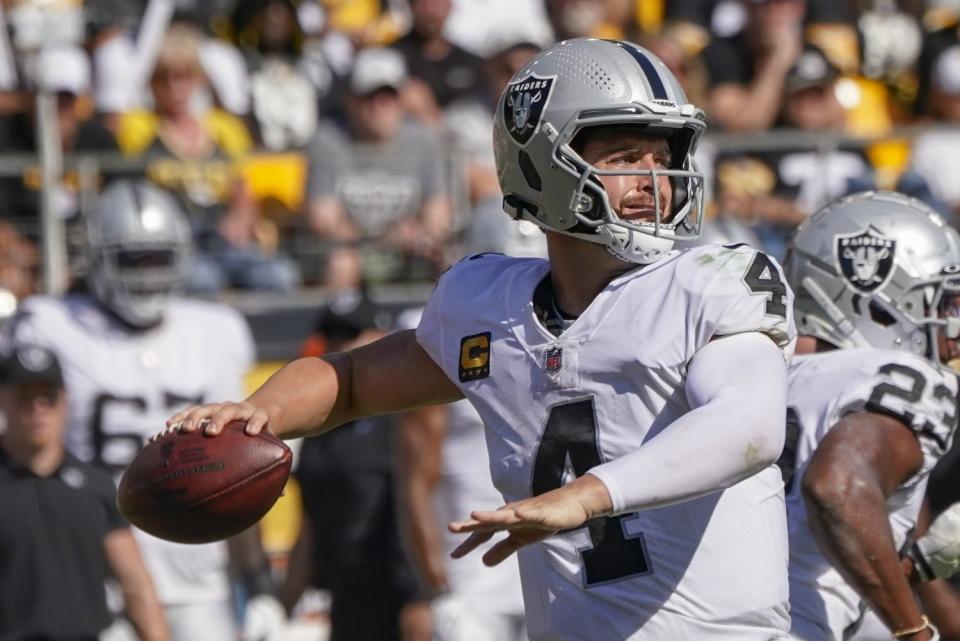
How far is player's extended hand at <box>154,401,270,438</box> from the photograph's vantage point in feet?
10.8

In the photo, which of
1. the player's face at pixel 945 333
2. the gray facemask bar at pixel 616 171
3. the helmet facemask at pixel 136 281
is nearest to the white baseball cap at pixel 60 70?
the helmet facemask at pixel 136 281

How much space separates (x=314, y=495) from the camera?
6.95 metres

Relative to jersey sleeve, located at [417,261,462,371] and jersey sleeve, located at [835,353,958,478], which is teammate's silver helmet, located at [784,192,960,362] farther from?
jersey sleeve, located at [417,261,462,371]

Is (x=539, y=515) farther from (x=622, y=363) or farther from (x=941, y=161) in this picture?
(x=941, y=161)

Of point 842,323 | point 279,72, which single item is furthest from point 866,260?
point 279,72

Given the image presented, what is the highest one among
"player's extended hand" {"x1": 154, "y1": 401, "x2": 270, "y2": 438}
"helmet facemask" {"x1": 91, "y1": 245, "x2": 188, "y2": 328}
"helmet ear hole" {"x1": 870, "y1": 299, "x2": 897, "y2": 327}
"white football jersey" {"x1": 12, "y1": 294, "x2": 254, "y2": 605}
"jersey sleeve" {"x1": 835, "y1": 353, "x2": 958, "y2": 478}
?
"player's extended hand" {"x1": 154, "y1": 401, "x2": 270, "y2": 438}

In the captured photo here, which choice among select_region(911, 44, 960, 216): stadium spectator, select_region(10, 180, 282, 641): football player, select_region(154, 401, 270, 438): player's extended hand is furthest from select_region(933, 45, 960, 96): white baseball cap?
select_region(154, 401, 270, 438): player's extended hand

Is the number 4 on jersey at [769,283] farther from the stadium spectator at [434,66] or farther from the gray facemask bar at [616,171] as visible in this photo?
the stadium spectator at [434,66]

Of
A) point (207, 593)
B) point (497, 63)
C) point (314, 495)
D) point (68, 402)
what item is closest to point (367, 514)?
point (314, 495)

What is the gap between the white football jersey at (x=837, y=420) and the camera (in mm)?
3807

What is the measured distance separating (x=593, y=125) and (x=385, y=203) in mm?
5313

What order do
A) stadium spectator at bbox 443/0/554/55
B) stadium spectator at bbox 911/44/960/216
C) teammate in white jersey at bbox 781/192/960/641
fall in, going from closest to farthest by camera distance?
teammate in white jersey at bbox 781/192/960/641 < stadium spectator at bbox 911/44/960/216 < stadium spectator at bbox 443/0/554/55

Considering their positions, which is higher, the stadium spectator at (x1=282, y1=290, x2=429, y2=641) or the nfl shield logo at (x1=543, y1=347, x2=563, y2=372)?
the nfl shield logo at (x1=543, y1=347, x2=563, y2=372)

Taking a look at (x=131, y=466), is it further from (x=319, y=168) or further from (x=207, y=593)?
(x=319, y=168)
